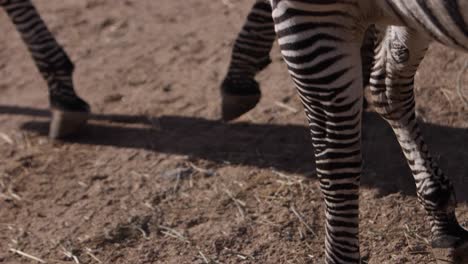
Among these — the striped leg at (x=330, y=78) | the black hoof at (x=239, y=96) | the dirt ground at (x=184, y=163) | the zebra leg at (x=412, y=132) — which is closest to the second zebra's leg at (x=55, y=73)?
the dirt ground at (x=184, y=163)

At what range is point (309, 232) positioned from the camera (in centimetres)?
462

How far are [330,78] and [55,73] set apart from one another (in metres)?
3.35

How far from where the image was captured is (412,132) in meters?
4.28

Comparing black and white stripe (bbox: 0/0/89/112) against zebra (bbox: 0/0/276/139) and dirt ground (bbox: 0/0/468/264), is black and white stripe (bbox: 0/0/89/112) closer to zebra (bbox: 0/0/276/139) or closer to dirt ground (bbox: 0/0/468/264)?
zebra (bbox: 0/0/276/139)

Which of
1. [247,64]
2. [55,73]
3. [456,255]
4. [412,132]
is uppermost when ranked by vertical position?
[412,132]

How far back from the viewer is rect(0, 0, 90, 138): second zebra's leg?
613 cm

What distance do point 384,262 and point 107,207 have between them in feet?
6.11

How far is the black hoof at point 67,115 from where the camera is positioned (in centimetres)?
616

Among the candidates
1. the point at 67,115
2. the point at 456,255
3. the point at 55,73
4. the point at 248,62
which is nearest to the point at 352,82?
the point at 456,255

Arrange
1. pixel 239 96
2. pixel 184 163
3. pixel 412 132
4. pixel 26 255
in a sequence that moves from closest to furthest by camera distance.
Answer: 1. pixel 412 132
2. pixel 26 255
3. pixel 184 163
4. pixel 239 96

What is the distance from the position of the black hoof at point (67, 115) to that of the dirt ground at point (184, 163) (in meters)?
0.09

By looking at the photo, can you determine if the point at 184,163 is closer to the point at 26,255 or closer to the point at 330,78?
the point at 26,255

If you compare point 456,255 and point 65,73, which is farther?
point 65,73

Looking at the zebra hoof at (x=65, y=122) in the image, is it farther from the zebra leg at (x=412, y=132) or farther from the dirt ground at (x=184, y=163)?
the zebra leg at (x=412, y=132)
